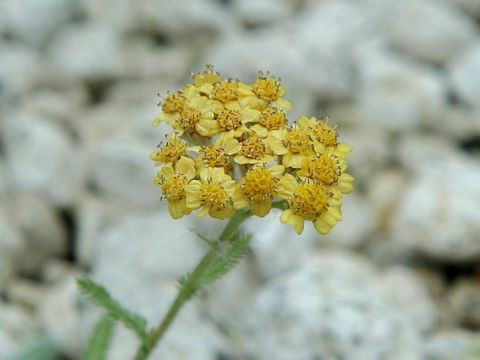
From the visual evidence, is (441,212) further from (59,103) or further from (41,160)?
(59,103)

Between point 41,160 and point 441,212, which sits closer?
point 441,212

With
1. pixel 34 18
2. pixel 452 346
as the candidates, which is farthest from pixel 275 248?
pixel 34 18

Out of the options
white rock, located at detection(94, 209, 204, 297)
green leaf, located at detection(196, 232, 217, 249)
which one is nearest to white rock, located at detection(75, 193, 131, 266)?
white rock, located at detection(94, 209, 204, 297)

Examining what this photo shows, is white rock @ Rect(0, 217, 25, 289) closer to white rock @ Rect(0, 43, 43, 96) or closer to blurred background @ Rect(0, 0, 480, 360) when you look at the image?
blurred background @ Rect(0, 0, 480, 360)

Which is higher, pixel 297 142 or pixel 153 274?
pixel 153 274

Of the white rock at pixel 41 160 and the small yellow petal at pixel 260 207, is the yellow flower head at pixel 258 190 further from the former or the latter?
the white rock at pixel 41 160

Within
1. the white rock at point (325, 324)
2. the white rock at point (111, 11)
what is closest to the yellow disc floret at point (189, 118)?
the white rock at point (325, 324)
